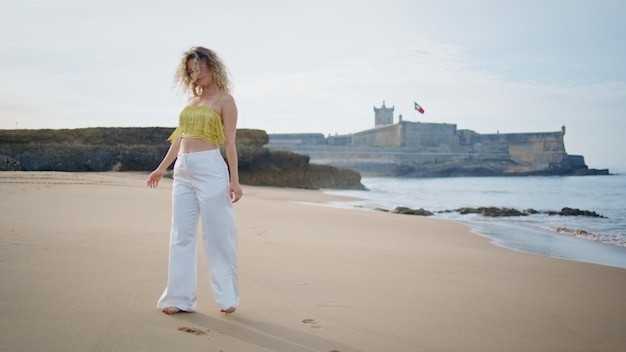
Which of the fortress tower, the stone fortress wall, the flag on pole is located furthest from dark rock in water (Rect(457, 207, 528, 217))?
the fortress tower

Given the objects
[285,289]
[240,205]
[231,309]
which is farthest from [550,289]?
[240,205]

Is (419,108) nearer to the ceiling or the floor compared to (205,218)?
nearer to the ceiling

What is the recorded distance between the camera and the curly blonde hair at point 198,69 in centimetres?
288

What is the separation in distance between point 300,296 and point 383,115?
106292mm

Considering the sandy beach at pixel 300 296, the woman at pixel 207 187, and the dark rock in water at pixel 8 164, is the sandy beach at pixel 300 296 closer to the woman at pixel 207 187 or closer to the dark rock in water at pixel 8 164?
the woman at pixel 207 187

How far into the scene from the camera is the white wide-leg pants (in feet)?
9.05

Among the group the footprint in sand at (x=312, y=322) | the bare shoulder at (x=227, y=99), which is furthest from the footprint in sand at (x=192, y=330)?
the bare shoulder at (x=227, y=99)

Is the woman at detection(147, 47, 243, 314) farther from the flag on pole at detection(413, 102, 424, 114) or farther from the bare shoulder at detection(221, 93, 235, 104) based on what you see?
the flag on pole at detection(413, 102, 424, 114)

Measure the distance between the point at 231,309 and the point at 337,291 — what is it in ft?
2.47

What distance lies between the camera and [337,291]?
3.14 metres

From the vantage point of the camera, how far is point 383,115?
107m

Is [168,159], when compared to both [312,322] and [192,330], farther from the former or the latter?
[312,322]

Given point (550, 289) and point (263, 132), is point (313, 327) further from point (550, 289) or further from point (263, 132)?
point (263, 132)

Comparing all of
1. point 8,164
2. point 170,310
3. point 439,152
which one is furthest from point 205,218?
point 439,152
